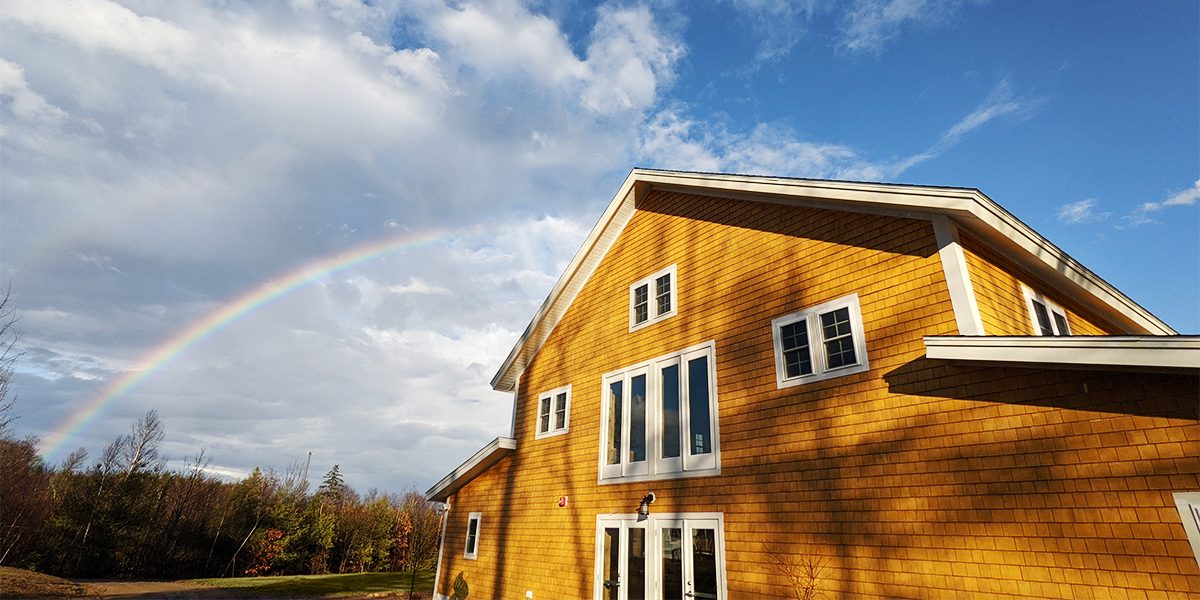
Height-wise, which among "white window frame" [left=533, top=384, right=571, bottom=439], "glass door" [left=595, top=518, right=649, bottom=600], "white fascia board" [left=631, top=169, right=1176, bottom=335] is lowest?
"glass door" [left=595, top=518, right=649, bottom=600]

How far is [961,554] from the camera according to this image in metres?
5.67

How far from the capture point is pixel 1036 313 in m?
7.68

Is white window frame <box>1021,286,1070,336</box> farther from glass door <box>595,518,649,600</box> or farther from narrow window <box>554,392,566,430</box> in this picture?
narrow window <box>554,392,566,430</box>

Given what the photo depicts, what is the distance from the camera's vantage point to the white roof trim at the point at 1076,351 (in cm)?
452

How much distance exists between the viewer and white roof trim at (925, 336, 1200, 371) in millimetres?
4516

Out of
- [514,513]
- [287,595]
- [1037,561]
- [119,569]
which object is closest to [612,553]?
[514,513]

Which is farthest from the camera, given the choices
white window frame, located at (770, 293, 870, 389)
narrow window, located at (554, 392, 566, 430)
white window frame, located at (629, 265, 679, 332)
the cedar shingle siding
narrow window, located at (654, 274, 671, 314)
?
narrow window, located at (554, 392, 566, 430)

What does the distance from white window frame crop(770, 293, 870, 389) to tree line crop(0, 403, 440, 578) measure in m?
21.3

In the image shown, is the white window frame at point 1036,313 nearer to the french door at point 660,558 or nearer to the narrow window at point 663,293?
the french door at point 660,558

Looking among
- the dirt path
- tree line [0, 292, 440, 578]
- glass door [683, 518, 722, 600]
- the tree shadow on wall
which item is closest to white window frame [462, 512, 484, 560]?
the tree shadow on wall

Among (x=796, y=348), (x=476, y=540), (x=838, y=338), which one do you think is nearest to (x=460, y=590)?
(x=476, y=540)

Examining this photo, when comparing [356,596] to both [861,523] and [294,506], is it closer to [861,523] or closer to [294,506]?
[294,506]

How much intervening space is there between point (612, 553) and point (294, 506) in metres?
32.2

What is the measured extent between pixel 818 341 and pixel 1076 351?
3.05m
